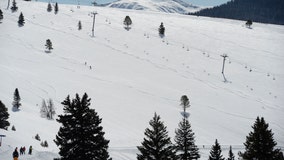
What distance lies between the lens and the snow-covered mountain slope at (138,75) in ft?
171

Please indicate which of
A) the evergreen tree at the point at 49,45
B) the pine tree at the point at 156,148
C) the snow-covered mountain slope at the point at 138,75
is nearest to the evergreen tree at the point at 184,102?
the snow-covered mountain slope at the point at 138,75

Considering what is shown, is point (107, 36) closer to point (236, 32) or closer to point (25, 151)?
point (236, 32)

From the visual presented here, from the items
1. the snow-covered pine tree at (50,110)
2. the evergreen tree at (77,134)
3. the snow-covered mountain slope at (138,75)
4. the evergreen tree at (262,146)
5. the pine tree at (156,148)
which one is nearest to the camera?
the evergreen tree at (77,134)

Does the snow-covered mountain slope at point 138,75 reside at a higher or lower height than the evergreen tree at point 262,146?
higher

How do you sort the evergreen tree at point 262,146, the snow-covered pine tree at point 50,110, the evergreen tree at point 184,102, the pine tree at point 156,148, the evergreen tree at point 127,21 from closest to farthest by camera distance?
1. the pine tree at point 156,148
2. the evergreen tree at point 262,146
3. the snow-covered pine tree at point 50,110
4. the evergreen tree at point 184,102
5. the evergreen tree at point 127,21

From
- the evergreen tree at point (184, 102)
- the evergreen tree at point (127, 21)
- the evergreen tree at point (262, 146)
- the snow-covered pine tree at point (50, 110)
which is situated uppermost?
the evergreen tree at point (127, 21)

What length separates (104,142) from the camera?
55.5 ft

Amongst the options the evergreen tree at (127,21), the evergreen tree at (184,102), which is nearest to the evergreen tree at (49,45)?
the evergreen tree at (127,21)

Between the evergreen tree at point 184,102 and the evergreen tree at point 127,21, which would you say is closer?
the evergreen tree at point 184,102

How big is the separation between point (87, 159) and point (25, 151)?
56.3ft

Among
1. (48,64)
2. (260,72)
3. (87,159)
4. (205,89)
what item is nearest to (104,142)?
(87,159)

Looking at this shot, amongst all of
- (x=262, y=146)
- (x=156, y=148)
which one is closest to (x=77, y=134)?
(x=156, y=148)

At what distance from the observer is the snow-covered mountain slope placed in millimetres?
52219

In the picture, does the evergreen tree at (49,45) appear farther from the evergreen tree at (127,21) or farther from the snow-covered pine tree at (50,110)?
the snow-covered pine tree at (50,110)
